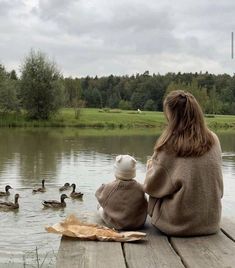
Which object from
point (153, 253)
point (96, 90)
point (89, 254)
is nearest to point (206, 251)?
point (153, 253)

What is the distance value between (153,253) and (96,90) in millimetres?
123268

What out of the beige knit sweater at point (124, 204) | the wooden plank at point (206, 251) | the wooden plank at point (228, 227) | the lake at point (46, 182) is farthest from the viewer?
the lake at point (46, 182)

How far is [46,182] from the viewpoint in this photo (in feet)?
63.9

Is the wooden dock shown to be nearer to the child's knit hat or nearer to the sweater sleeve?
the sweater sleeve

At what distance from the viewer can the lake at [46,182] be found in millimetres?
10031

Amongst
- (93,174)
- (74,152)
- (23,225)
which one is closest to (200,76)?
(74,152)

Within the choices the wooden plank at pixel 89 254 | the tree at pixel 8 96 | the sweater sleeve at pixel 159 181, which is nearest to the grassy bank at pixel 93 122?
the tree at pixel 8 96

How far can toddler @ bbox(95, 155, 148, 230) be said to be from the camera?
5.54 metres

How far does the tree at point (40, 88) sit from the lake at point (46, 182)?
28.6 metres

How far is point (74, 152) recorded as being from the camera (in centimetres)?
3158

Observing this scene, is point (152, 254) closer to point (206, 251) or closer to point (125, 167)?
point (206, 251)

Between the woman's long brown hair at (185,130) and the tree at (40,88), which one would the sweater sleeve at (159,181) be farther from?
the tree at (40,88)

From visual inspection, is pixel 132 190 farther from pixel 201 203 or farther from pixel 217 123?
pixel 217 123

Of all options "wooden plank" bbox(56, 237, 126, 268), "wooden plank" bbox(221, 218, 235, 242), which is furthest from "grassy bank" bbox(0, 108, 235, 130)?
"wooden plank" bbox(56, 237, 126, 268)
